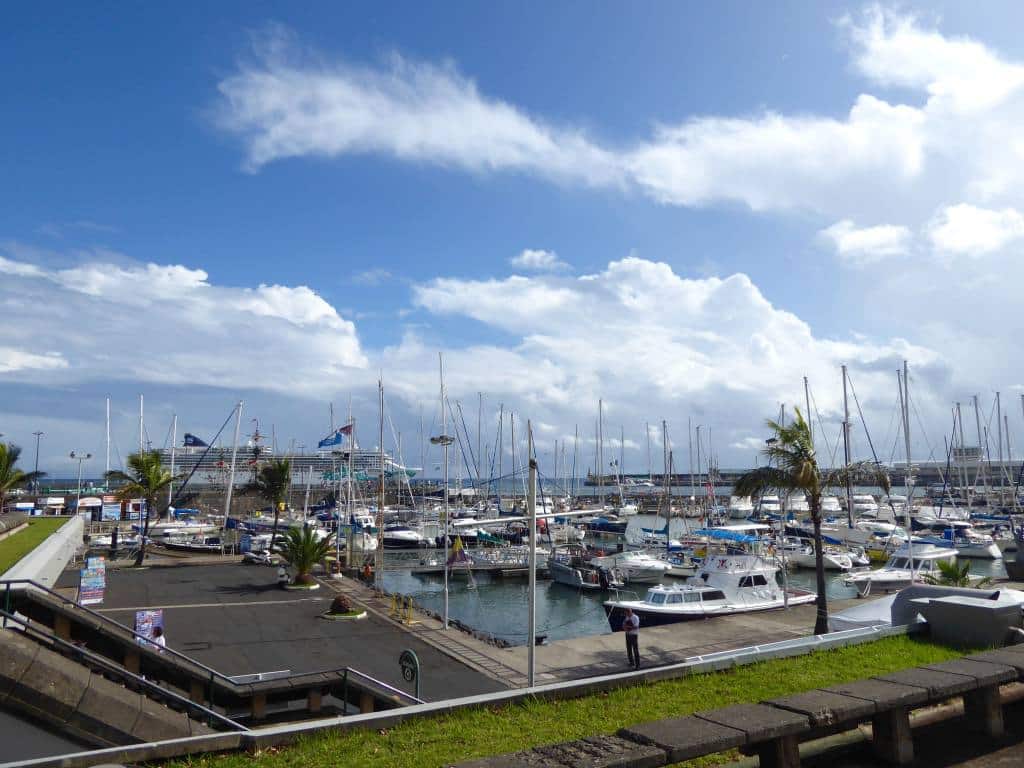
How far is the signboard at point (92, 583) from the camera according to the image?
21750 mm

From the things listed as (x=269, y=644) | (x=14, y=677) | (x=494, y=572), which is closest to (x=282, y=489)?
(x=494, y=572)

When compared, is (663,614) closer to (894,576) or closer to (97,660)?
(894,576)

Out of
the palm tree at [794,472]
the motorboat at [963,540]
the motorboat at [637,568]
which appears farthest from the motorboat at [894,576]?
the palm tree at [794,472]

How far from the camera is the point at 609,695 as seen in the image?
25.1 ft

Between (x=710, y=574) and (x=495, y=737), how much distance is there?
103 feet

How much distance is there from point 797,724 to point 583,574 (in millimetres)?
43504

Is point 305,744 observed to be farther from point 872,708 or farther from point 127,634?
point 127,634

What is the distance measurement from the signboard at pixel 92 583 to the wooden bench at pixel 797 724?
71.7 ft

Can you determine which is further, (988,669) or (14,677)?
(14,677)

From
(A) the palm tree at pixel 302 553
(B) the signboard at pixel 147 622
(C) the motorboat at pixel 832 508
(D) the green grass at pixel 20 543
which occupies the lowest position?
(C) the motorboat at pixel 832 508

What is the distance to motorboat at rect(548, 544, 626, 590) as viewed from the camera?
4678 centimetres

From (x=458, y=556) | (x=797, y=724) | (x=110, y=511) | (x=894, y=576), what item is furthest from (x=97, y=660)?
(x=110, y=511)

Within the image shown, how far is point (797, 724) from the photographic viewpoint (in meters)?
5.26

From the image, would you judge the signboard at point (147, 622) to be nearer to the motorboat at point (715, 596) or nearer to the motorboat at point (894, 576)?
the motorboat at point (715, 596)
